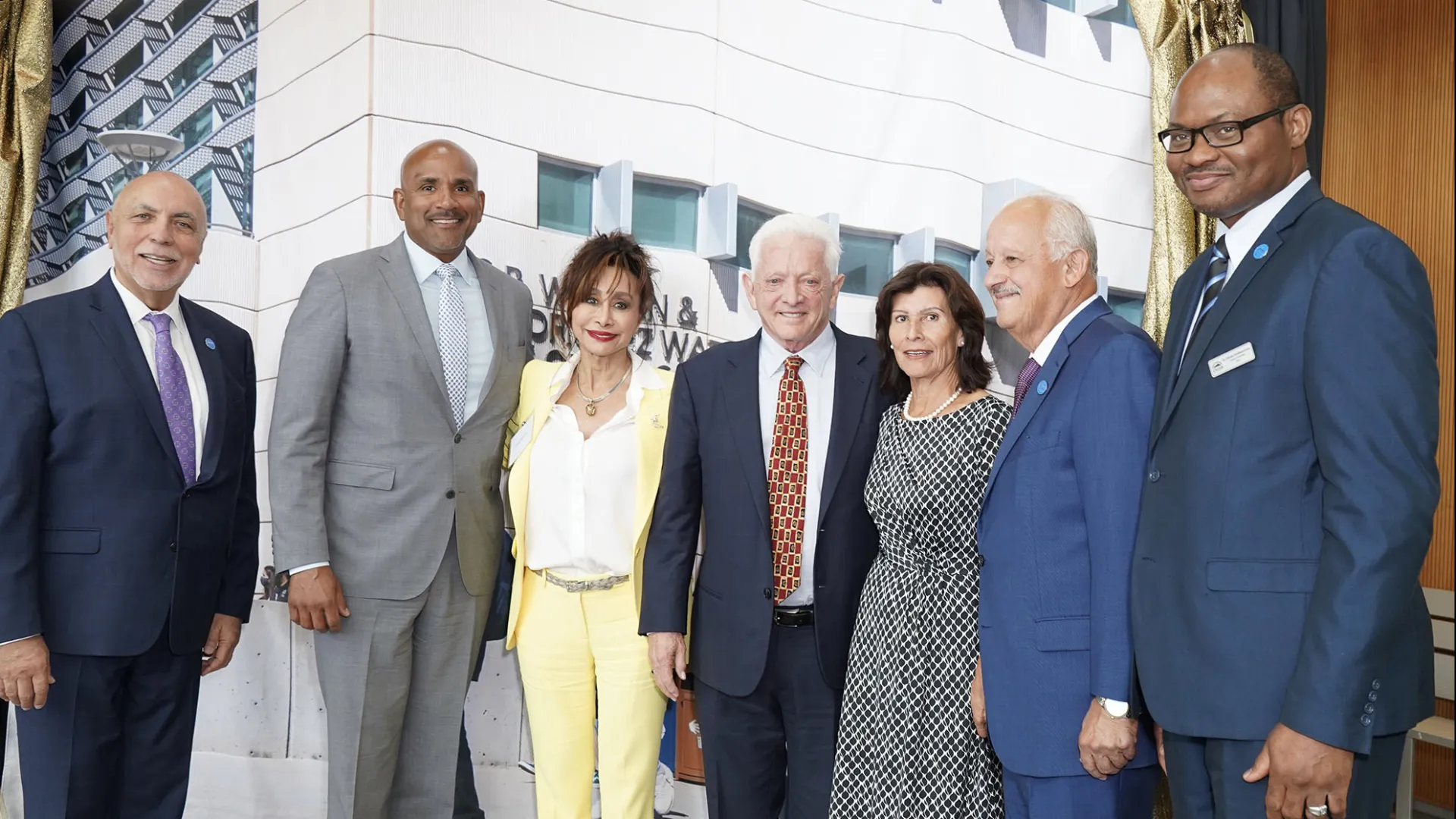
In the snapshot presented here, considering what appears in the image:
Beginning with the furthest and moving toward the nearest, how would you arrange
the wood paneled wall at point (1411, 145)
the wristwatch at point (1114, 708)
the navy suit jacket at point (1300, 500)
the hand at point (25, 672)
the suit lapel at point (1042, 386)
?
the wood paneled wall at point (1411, 145) → the hand at point (25, 672) → the suit lapel at point (1042, 386) → the wristwatch at point (1114, 708) → the navy suit jacket at point (1300, 500)

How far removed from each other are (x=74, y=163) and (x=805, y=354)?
7.43 ft

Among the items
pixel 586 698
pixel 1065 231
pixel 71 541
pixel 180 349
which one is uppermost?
pixel 1065 231

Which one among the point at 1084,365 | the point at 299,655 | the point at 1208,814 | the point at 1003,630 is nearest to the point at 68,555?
the point at 299,655

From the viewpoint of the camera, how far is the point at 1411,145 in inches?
171

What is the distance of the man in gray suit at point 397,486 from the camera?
2623mm

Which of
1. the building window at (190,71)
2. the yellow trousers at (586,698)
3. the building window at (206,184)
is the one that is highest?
the building window at (190,71)

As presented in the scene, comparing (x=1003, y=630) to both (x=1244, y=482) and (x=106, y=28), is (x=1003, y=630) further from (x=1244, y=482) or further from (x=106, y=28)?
(x=106, y=28)

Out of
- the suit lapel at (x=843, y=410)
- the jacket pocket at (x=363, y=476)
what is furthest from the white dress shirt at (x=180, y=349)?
the suit lapel at (x=843, y=410)

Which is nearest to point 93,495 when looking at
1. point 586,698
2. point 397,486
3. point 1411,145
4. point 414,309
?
point 397,486

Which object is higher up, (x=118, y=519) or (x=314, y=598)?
(x=118, y=519)

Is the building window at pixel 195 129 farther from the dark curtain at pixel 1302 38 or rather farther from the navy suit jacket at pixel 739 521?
the dark curtain at pixel 1302 38

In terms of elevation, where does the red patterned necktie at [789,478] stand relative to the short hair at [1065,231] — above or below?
below

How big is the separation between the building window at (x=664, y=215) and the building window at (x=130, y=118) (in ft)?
4.85

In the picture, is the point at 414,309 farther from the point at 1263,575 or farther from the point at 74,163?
the point at 1263,575
